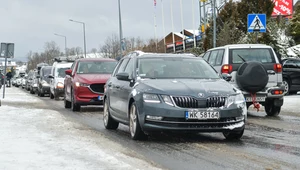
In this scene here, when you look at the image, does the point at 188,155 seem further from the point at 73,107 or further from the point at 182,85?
the point at 73,107

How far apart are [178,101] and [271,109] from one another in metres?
7.22

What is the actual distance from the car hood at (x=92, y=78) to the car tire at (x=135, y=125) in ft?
28.5

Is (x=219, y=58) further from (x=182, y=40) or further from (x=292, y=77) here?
(x=182, y=40)

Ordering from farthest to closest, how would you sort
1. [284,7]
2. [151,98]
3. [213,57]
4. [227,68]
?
[284,7], [213,57], [227,68], [151,98]

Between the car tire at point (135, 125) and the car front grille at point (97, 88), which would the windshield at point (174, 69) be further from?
the car front grille at point (97, 88)

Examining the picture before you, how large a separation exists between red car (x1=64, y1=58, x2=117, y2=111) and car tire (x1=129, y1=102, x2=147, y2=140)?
8.58 meters

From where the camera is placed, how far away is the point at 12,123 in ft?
43.6

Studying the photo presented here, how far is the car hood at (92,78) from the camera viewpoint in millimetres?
18906

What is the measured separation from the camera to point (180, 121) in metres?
9.38

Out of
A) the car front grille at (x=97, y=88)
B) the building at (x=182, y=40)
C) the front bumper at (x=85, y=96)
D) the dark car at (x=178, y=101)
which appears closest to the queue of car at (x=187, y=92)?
the dark car at (x=178, y=101)

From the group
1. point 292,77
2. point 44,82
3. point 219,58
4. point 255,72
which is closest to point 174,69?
point 255,72

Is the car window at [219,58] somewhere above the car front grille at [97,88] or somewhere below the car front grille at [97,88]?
above

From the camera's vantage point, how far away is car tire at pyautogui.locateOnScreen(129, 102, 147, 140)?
988cm

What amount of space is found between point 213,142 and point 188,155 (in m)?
1.55
